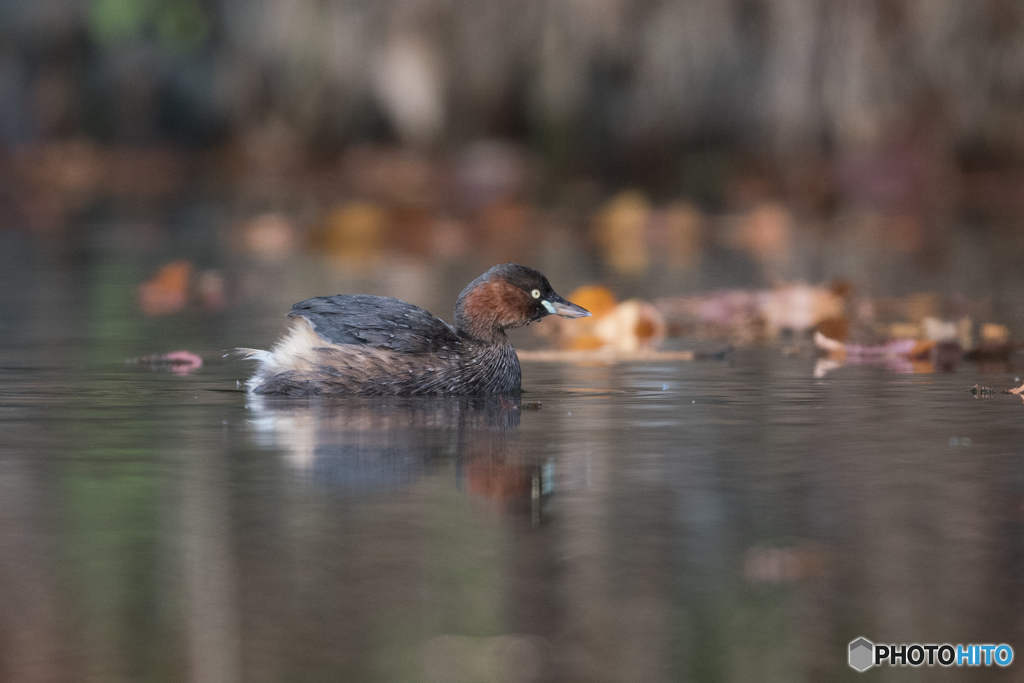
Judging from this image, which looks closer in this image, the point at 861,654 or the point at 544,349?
the point at 861,654

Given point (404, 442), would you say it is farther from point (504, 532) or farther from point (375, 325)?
point (504, 532)

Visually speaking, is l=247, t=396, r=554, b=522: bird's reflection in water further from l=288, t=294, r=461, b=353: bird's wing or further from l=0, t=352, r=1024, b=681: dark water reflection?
l=288, t=294, r=461, b=353: bird's wing

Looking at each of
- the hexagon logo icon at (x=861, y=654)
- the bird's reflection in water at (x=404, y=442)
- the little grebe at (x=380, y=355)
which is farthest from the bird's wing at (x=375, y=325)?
the hexagon logo icon at (x=861, y=654)

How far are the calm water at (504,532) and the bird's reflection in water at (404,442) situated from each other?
0.02 m

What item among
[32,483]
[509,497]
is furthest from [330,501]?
[32,483]

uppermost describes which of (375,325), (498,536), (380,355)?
(375,325)

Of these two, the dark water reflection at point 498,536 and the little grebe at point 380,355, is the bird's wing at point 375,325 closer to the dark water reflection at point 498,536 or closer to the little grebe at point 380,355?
the little grebe at point 380,355

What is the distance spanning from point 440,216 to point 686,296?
820 cm

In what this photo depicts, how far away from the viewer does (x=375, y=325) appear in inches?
275

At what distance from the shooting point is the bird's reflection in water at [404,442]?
517 cm

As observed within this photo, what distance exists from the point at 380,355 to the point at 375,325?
0.13 meters

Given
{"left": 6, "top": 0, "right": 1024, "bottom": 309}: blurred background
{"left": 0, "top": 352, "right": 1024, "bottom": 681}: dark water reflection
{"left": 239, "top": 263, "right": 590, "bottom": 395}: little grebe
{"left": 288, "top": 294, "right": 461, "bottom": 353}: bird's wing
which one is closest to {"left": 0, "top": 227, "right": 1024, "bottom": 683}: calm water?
{"left": 0, "top": 352, "right": 1024, "bottom": 681}: dark water reflection

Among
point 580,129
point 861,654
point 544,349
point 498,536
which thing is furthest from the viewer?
point 580,129

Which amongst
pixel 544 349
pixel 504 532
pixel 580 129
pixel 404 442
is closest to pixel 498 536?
pixel 504 532
